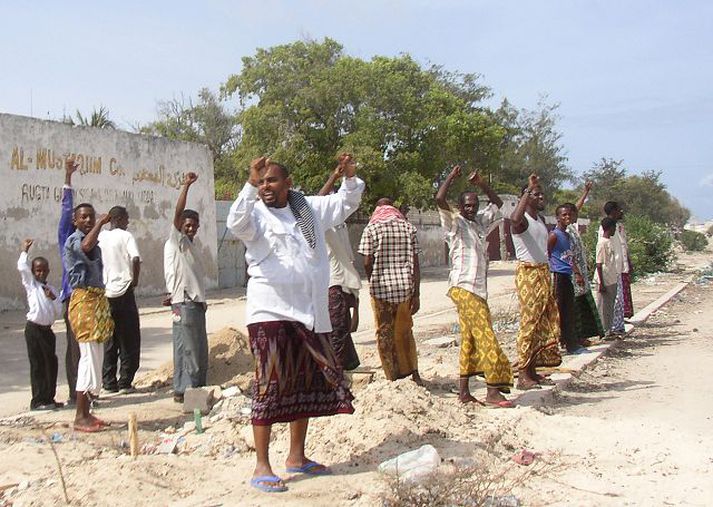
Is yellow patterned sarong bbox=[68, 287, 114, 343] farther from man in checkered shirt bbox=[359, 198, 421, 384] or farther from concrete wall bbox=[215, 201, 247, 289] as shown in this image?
concrete wall bbox=[215, 201, 247, 289]

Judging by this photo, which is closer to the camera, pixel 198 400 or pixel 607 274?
pixel 198 400

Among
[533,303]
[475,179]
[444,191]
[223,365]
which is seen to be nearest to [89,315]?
[223,365]

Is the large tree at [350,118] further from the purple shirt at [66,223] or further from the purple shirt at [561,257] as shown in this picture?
the purple shirt at [66,223]

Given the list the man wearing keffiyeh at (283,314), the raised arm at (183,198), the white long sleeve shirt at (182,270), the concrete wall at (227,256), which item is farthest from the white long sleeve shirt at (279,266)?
the concrete wall at (227,256)

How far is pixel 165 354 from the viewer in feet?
33.6

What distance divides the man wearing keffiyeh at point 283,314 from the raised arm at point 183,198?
0.71 meters

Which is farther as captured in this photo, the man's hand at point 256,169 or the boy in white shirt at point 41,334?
the boy in white shirt at point 41,334

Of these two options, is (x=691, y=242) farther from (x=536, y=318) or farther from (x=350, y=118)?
(x=536, y=318)

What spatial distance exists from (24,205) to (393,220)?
11221 mm

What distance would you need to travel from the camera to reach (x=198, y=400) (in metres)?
6.50

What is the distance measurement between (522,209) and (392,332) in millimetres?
1486

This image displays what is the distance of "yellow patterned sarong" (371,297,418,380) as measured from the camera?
22.4 ft

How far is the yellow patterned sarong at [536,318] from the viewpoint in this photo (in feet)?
22.9

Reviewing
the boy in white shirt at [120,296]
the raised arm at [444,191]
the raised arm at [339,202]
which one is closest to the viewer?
the raised arm at [339,202]
